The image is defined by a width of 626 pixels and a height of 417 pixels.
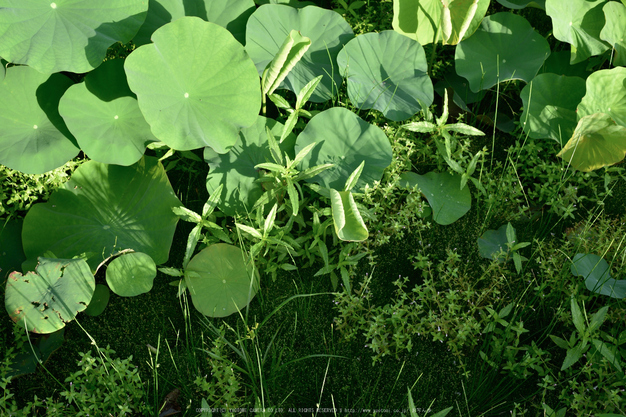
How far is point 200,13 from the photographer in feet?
7.75

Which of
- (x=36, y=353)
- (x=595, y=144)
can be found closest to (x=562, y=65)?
(x=595, y=144)

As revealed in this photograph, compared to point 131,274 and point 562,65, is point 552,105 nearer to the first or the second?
point 562,65

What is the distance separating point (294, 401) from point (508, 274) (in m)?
1.07

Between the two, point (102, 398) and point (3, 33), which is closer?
point (102, 398)

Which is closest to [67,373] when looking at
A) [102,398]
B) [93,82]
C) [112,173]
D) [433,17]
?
[102,398]

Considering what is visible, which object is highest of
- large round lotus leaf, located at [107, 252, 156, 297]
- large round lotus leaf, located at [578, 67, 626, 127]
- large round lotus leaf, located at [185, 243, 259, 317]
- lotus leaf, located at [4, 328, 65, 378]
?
large round lotus leaf, located at [578, 67, 626, 127]

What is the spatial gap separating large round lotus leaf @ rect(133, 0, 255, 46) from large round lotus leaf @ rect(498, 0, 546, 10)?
1.34m

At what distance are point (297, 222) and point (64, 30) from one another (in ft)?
4.29

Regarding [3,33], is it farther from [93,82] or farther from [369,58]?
[369,58]

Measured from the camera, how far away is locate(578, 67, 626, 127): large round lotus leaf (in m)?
2.29

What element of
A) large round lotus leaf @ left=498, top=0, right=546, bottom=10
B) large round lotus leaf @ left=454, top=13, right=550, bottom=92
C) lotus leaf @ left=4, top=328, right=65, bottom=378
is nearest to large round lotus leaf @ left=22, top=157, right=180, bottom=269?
lotus leaf @ left=4, top=328, right=65, bottom=378

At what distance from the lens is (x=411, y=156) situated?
2479 mm

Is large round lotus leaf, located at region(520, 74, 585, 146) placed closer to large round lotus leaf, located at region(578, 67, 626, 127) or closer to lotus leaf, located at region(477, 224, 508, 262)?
large round lotus leaf, located at region(578, 67, 626, 127)

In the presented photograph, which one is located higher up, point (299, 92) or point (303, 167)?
point (299, 92)
